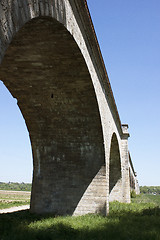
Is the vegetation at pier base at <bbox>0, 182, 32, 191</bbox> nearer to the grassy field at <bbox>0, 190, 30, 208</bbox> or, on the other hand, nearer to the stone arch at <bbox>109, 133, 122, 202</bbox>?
the grassy field at <bbox>0, 190, 30, 208</bbox>

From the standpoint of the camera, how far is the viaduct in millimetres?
6223

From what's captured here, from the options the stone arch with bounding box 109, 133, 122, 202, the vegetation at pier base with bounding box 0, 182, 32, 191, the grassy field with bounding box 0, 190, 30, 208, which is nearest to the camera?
the grassy field with bounding box 0, 190, 30, 208

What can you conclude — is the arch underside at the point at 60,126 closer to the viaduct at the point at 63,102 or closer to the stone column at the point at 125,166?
the viaduct at the point at 63,102

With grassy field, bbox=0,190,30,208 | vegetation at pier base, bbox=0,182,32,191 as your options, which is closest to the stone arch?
grassy field, bbox=0,190,30,208

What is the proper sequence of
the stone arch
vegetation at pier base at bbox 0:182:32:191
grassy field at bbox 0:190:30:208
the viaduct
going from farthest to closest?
vegetation at pier base at bbox 0:182:32:191 → the stone arch → grassy field at bbox 0:190:30:208 → the viaduct

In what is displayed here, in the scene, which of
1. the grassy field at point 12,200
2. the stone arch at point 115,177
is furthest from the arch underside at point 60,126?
the stone arch at point 115,177

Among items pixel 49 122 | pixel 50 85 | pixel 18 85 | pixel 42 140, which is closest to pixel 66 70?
pixel 50 85

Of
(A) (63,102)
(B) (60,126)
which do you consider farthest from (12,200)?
(A) (63,102)

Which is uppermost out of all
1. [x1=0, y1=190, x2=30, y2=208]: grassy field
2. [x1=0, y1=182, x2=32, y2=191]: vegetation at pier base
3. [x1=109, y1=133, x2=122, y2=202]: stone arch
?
[x1=109, y1=133, x2=122, y2=202]: stone arch

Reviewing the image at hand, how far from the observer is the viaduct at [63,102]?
20.4 feet

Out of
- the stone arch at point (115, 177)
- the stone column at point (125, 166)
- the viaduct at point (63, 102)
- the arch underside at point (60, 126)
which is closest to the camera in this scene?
the viaduct at point (63, 102)

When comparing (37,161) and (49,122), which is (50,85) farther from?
(37,161)

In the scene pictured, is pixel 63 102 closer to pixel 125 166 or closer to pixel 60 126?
pixel 60 126

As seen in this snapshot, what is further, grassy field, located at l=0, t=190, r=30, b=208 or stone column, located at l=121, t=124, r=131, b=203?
stone column, located at l=121, t=124, r=131, b=203
